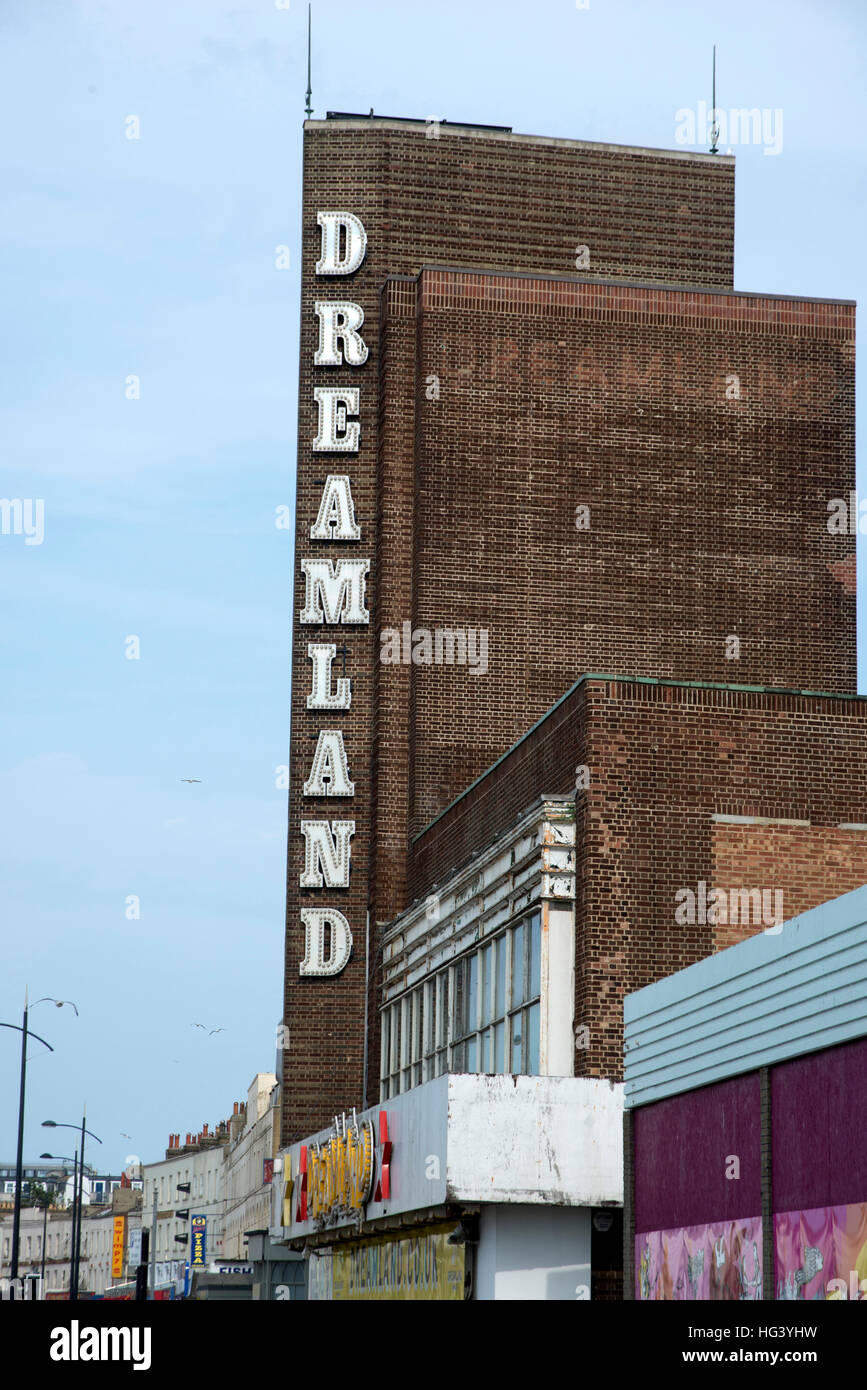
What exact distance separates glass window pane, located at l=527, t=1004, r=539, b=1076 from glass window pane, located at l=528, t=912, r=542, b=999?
8.6 inches

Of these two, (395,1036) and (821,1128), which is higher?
(395,1036)

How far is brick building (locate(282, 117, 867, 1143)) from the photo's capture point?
37.2 m

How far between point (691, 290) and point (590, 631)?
7701 millimetres

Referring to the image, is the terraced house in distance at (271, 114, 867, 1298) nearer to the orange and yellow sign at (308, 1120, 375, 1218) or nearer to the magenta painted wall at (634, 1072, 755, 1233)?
the orange and yellow sign at (308, 1120, 375, 1218)

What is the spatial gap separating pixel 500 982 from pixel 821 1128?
11648 millimetres

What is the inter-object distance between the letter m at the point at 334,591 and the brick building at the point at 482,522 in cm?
5

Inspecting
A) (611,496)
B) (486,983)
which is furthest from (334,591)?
(486,983)

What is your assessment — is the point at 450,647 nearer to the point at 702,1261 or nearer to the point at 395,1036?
the point at 395,1036

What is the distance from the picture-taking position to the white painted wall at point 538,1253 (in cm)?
2380

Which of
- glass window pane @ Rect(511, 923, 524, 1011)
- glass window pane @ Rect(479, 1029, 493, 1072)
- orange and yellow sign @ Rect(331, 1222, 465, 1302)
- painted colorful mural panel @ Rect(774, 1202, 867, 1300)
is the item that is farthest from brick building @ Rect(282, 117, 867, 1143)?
painted colorful mural panel @ Rect(774, 1202, 867, 1300)

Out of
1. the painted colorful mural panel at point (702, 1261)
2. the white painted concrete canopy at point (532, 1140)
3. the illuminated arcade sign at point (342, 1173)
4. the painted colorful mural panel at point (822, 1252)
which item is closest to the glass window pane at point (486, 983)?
the illuminated arcade sign at point (342, 1173)

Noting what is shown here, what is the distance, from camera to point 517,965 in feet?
89.8

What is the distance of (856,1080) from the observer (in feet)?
53.8
